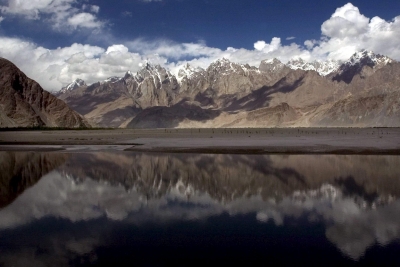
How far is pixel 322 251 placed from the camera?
12.9 meters

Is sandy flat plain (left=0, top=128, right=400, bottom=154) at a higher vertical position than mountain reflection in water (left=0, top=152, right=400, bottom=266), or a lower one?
lower

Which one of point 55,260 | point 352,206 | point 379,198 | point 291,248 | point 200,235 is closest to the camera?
point 55,260

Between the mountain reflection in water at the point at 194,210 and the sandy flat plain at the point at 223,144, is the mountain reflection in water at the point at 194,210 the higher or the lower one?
the higher one

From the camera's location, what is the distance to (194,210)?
18703 millimetres

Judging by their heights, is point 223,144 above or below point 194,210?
below

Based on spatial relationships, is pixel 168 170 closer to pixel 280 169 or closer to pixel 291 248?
pixel 280 169

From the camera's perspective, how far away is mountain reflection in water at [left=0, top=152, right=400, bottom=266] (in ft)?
44.4

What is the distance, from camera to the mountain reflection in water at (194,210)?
13.5 meters

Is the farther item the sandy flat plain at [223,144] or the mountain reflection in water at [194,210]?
the sandy flat plain at [223,144]

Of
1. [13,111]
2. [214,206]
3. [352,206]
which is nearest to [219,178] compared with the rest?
[214,206]

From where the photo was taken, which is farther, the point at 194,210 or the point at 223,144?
the point at 223,144

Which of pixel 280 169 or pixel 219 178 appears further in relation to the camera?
pixel 280 169

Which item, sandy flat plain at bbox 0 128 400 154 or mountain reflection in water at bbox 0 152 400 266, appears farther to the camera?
sandy flat plain at bbox 0 128 400 154

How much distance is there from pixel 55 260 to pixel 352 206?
46.5ft
